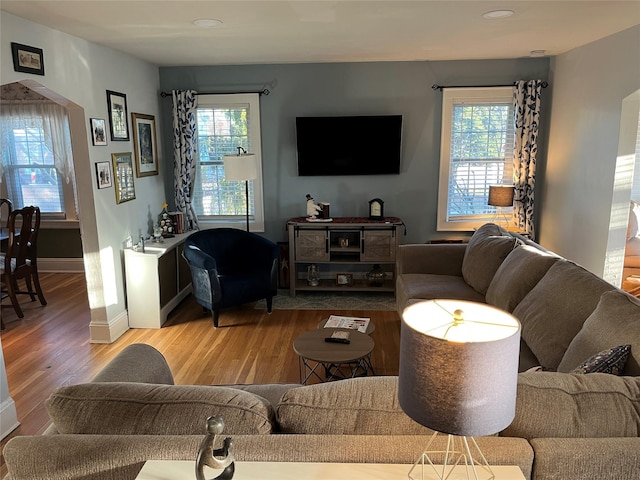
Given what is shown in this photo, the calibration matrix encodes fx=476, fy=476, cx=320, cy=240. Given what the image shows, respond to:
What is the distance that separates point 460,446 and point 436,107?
4411 millimetres

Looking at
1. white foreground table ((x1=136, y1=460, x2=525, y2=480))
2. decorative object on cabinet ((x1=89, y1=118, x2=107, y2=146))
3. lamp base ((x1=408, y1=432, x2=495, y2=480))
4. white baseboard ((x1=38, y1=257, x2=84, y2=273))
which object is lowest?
white baseboard ((x1=38, y1=257, x2=84, y2=273))

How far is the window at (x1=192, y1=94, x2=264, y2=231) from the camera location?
5250 mm

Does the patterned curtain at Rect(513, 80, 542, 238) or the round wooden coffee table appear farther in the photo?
the patterned curtain at Rect(513, 80, 542, 238)

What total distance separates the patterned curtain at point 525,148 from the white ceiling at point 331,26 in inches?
15.3

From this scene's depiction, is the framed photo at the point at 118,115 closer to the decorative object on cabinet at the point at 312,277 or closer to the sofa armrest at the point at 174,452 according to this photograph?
the decorative object on cabinet at the point at 312,277

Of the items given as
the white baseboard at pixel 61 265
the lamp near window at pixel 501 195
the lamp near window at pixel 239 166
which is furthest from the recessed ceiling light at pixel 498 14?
the white baseboard at pixel 61 265

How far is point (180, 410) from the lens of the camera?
1.37 meters

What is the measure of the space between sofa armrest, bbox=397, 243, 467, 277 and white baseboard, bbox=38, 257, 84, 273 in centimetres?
436

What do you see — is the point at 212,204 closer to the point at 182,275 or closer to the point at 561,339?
Answer: the point at 182,275

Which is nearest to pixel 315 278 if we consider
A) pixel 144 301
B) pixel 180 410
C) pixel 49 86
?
pixel 144 301

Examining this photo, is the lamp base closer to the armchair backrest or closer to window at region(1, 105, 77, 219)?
the armchair backrest

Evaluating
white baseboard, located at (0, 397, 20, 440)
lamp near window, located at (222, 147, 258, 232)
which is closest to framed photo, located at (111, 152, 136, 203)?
lamp near window, located at (222, 147, 258, 232)

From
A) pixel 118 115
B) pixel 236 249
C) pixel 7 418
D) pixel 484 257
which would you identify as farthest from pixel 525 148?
pixel 7 418

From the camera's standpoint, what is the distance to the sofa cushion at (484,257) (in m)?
3.55
